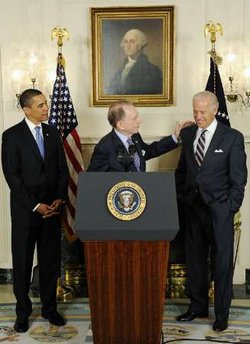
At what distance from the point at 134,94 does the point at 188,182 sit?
1.19m

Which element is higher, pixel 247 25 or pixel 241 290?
pixel 247 25

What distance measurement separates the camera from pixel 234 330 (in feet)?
12.3

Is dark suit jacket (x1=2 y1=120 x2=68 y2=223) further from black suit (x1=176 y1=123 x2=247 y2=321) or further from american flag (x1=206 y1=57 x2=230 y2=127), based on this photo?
american flag (x1=206 y1=57 x2=230 y2=127)

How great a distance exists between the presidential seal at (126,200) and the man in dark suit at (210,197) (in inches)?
39.1

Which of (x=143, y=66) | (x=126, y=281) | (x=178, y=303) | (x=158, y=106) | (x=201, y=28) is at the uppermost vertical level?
(x=201, y=28)

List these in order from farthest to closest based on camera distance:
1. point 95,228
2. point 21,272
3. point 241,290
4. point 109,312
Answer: point 241,290
point 21,272
point 109,312
point 95,228

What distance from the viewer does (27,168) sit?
3631 millimetres

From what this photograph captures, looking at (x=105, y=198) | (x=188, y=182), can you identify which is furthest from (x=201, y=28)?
(x=105, y=198)

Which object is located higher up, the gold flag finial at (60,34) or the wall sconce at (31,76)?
the gold flag finial at (60,34)

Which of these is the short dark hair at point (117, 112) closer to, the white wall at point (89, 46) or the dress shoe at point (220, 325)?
the white wall at point (89, 46)

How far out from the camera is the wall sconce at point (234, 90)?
175 inches

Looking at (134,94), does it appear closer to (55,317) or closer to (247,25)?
(247,25)

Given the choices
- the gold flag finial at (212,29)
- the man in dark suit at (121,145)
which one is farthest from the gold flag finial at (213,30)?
Answer: the man in dark suit at (121,145)

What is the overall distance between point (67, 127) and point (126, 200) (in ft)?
5.86
